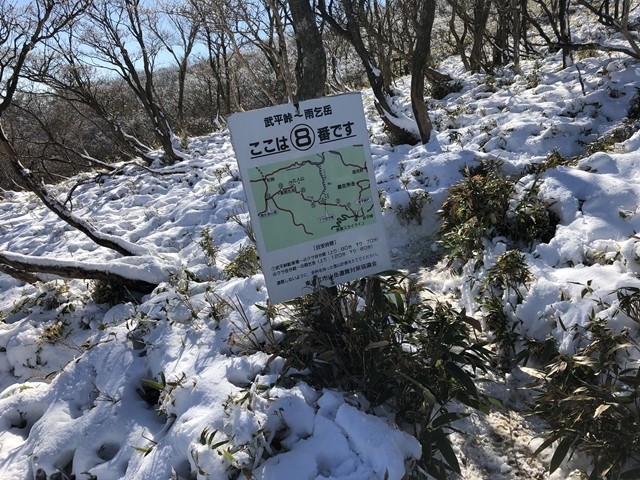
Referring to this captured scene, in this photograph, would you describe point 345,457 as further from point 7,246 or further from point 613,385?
point 7,246

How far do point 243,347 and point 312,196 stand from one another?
108cm

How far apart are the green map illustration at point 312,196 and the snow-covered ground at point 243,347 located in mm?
763

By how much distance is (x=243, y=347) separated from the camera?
270 centimetres

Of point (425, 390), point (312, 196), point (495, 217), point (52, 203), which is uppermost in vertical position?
point (52, 203)

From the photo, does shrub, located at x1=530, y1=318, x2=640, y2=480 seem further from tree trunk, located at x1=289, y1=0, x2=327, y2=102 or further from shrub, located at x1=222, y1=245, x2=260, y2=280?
shrub, located at x1=222, y1=245, x2=260, y2=280

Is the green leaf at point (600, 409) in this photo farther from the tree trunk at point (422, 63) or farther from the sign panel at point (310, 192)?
the tree trunk at point (422, 63)

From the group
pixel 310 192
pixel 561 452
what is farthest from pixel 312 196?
pixel 561 452

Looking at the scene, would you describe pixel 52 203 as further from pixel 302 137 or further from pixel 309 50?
pixel 302 137

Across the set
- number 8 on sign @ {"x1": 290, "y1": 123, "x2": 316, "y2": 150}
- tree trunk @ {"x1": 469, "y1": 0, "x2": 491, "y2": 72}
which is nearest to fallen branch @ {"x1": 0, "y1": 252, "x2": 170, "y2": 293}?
number 8 on sign @ {"x1": 290, "y1": 123, "x2": 316, "y2": 150}

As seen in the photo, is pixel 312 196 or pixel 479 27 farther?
pixel 479 27

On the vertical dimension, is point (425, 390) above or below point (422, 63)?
below

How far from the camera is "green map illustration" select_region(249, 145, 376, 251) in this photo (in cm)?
236

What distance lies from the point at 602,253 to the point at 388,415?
6.41 feet

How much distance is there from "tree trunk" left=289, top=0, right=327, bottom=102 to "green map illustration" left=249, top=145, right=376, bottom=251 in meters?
1.02
